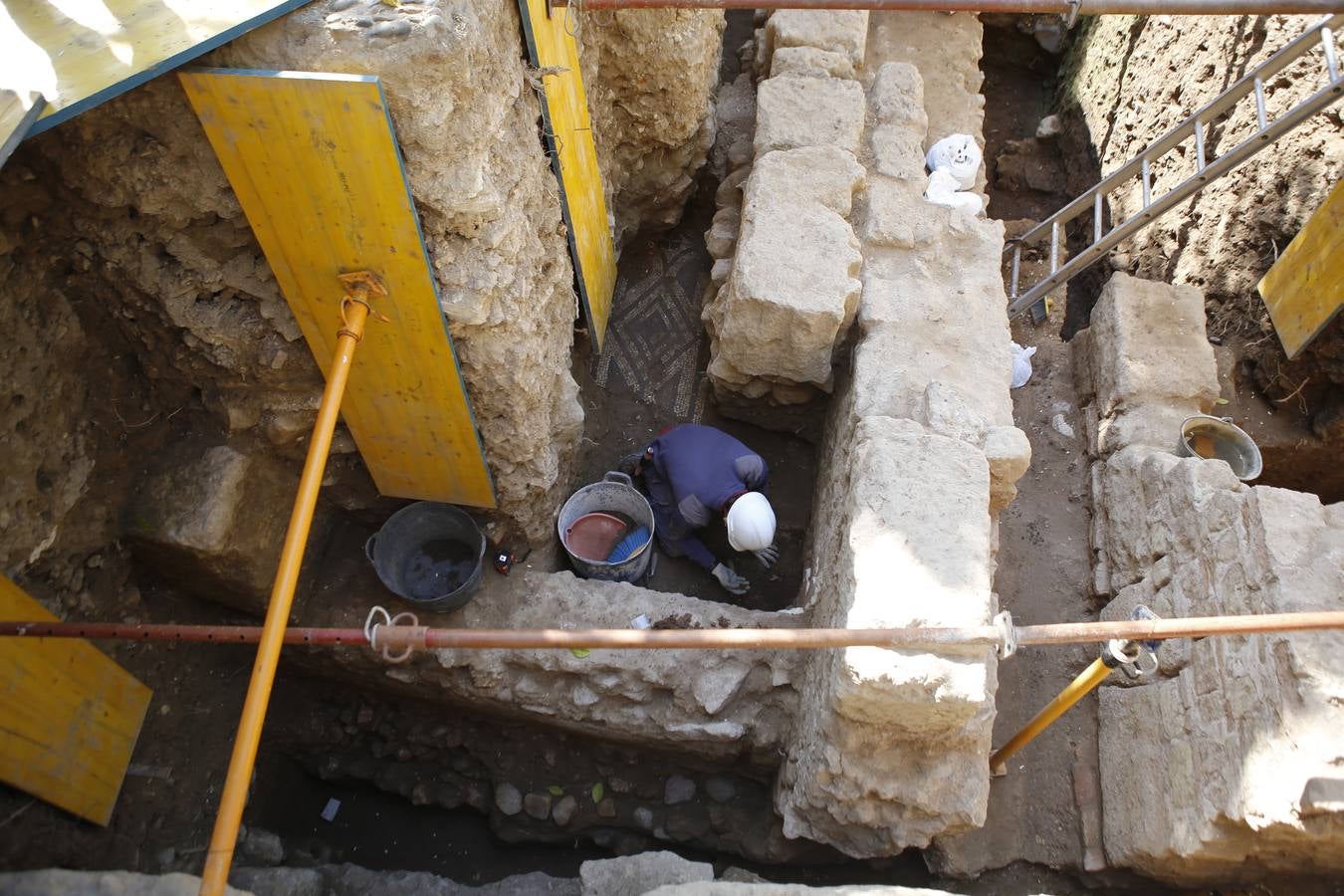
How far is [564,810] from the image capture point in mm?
4332

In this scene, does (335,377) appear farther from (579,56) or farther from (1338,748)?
(1338,748)

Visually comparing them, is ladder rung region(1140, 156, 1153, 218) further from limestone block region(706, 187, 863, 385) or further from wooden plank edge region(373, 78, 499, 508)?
wooden plank edge region(373, 78, 499, 508)

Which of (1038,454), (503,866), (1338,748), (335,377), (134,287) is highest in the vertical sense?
(134,287)

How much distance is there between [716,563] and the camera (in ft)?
15.8

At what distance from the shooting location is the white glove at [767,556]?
15.3ft

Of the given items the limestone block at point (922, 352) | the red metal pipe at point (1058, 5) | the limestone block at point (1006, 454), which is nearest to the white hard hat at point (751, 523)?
the limestone block at point (922, 352)

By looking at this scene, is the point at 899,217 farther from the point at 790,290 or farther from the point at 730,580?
the point at 730,580

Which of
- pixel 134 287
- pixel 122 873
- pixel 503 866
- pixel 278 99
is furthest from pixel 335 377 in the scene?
pixel 503 866

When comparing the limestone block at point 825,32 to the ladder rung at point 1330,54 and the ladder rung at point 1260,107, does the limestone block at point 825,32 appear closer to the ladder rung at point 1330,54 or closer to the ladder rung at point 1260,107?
the ladder rung at point 1260,107

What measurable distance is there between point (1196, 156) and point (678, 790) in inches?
188

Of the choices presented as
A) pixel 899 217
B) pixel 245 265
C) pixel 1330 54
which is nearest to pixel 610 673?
pixel 245 265

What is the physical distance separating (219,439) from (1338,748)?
4.19 m

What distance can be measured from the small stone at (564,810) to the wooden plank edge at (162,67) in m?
3.46

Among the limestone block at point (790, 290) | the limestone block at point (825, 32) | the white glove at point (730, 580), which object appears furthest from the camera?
the limestone block at point (825, 32)
